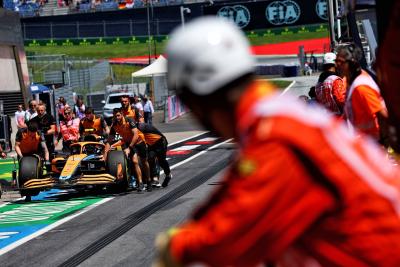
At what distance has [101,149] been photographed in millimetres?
18656

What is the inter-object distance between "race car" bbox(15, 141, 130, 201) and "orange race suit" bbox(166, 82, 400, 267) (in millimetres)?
14853

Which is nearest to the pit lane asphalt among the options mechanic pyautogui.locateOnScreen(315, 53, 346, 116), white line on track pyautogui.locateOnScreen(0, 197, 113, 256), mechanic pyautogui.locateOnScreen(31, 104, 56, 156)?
white line on track pyautogui.locateOnScreen(0, 197, 113, 256)

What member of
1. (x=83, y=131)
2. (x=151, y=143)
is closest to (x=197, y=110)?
(x=151, y=143)

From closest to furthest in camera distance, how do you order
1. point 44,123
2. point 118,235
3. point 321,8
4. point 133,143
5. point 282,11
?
point 118,235 → point 133,143 → point 44,123 → point 321,8 → point 282,11

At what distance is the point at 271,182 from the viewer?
8.35ft

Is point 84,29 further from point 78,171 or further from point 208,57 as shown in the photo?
point 208,57

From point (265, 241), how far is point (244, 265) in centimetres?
12

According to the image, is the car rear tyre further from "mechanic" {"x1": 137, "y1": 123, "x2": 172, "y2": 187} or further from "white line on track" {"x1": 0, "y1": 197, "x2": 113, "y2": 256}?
"white line on track" {"x1": 0, "y1": 197, "x2": 113, "y2": 256}

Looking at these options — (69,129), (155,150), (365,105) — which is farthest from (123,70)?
(365,105)

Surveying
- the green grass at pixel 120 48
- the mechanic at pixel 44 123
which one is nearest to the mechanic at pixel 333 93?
the mechanic at pixel 44 123

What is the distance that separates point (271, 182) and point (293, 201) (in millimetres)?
80

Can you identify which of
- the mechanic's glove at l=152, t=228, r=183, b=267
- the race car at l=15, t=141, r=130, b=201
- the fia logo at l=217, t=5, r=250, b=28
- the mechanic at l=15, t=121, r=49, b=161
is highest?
the fia logo at l=217, t=5, r=250, b=28

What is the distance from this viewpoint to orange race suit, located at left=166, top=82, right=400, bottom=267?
256cm

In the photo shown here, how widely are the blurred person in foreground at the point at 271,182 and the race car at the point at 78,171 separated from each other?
14838 millimetres
